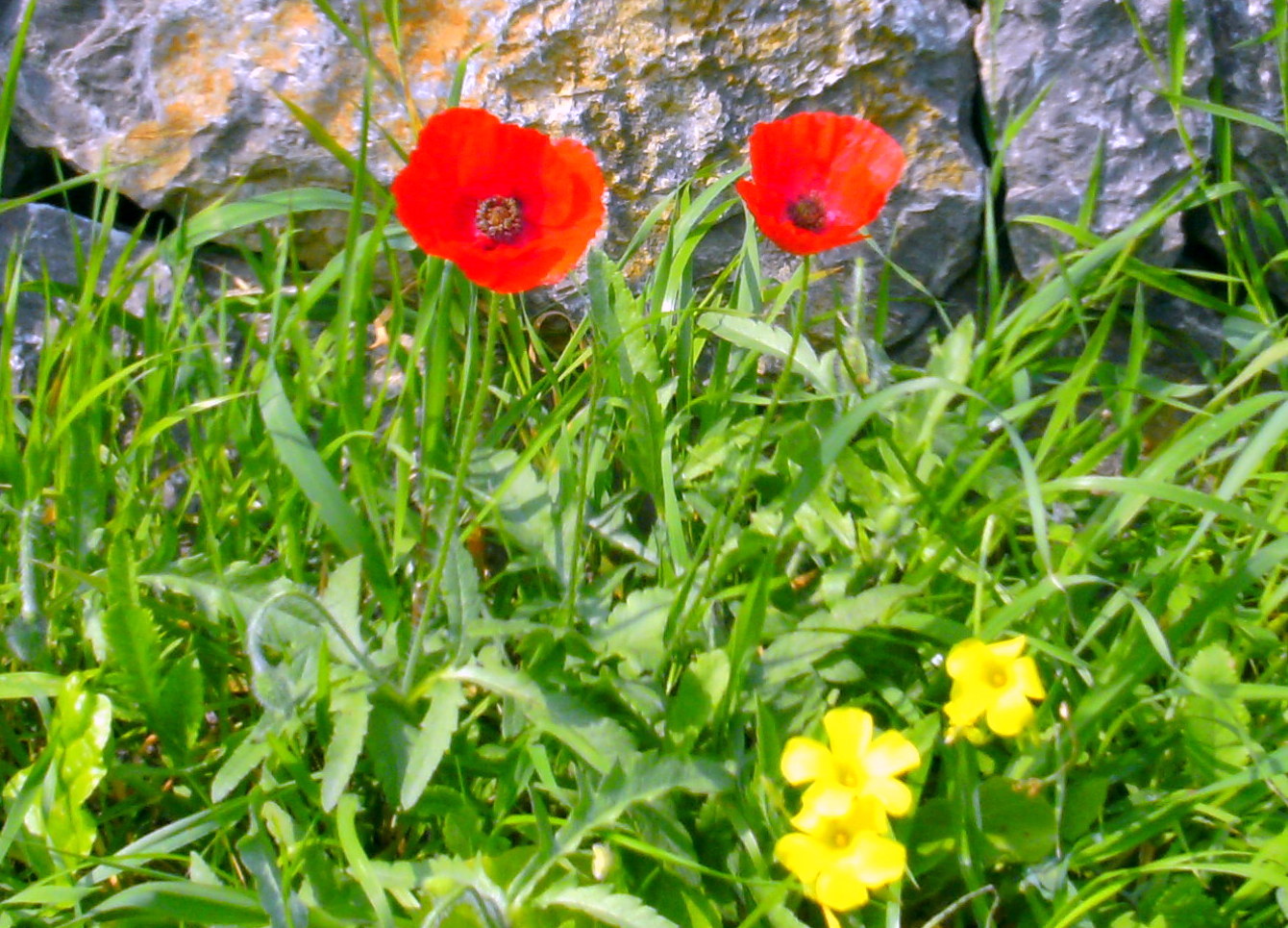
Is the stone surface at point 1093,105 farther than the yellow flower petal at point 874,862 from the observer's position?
Yes

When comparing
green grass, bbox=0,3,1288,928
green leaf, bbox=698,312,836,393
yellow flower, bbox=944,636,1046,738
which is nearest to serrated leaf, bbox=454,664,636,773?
green grass, bbox=0,3,1288,928

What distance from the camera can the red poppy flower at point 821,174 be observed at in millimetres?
1383

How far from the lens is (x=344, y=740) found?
1335mm

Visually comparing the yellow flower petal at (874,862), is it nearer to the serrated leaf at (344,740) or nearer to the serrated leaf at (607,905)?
the serrated leaf at (607,905)

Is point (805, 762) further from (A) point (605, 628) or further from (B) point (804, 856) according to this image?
(A) point (605, 628)

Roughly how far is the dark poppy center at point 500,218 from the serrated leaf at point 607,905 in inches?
26.8

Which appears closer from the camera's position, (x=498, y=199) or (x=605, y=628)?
(x=498, y=199)

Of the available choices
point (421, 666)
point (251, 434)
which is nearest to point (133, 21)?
point (251, 434)

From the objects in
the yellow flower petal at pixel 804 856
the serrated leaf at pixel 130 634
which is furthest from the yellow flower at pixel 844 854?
the serrated leaf at pixel 130 634

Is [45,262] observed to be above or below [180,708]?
above

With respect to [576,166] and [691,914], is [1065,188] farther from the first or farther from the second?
[691,914]

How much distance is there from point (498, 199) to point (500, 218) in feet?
0.11

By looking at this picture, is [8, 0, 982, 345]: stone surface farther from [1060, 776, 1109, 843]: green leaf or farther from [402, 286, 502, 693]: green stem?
→ [1060, 776, 1109, 843]: green leaf

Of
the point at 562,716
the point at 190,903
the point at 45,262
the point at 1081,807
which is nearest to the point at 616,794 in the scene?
the point at 562,716
